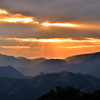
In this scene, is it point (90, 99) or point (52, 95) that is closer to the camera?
point (90, 99)

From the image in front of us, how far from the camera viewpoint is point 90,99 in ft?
336

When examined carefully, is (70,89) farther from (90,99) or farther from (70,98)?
(90,99)

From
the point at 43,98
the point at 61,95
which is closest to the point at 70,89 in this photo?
the point at 61,95

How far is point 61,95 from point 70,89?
4521 mm

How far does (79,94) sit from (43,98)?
15148 millimetres

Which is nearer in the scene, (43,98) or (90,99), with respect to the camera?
(90,99)

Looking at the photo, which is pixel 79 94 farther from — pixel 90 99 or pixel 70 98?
pixel 90 99

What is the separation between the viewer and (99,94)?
106562 mm

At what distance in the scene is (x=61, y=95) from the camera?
380ft

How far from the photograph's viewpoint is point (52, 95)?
117 meters

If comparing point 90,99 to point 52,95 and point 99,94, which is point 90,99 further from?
point 52,95

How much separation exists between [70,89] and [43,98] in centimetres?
1189

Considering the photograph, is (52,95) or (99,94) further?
(52,95)

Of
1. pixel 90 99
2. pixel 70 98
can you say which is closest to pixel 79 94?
pixel 70 98
